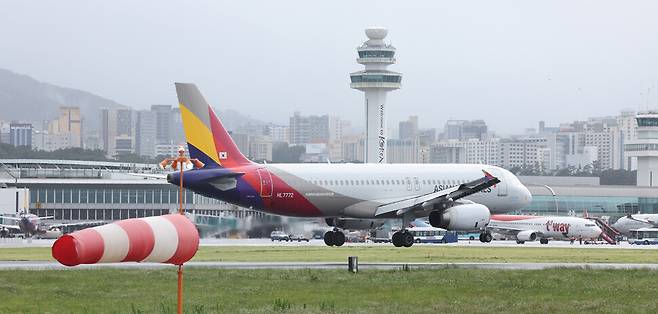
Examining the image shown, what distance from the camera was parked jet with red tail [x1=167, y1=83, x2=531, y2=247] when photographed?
5747 centimetres

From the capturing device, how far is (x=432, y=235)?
388 feet

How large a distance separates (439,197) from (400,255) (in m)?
3.56

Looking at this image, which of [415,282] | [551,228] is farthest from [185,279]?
[551,228]

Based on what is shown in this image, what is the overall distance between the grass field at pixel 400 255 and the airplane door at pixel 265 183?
2857mm

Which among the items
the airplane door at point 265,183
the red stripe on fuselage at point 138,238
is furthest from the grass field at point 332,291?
the airplane door at point 265,183

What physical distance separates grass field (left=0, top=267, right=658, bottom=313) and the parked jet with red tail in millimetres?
14956

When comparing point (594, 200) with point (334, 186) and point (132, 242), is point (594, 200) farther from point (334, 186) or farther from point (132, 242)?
point (132, 242)

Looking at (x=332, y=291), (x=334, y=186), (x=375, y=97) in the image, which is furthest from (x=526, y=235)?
(x=375, y=97)

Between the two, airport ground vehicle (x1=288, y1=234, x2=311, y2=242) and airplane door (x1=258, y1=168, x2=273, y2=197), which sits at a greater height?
airplane door (x1=258, y1=168, x2=273, y2=197)

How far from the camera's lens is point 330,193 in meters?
60.5

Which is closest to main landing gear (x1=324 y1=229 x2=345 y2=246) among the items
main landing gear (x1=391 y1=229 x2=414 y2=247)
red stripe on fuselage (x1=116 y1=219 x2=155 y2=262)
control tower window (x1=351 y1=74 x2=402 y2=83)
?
main landing gear (x1=391 y1=229 x2=414 y2=247)

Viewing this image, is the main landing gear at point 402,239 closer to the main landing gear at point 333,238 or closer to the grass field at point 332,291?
the main landing gear at point 333,238

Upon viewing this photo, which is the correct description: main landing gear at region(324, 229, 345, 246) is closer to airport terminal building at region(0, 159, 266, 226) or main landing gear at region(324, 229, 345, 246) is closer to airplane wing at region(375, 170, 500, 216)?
airplane wing at region(375, 170, 500, 216)

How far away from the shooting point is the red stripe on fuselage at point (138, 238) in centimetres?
1722
